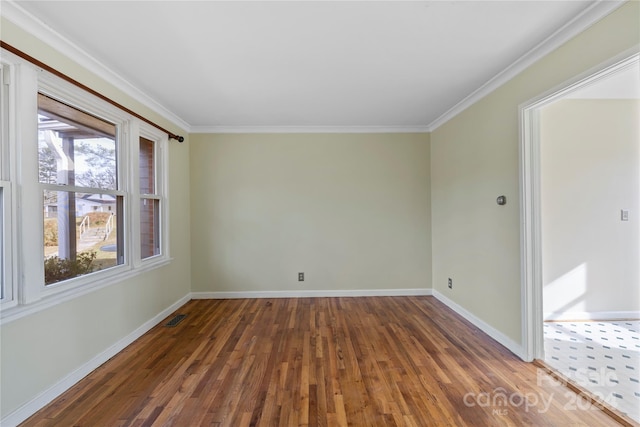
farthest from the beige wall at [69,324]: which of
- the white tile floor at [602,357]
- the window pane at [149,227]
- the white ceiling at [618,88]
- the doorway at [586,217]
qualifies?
the doorway at [586,217]

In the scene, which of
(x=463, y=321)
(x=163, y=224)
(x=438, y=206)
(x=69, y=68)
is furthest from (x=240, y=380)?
(x=438, y=206)

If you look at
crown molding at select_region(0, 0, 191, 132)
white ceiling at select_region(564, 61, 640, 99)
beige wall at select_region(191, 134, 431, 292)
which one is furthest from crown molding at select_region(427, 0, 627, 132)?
crown molding at select_region(0, 0, 191, 132)

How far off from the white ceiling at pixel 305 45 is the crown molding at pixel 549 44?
4 centimetres

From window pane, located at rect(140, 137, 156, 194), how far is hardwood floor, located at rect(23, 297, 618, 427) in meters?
1.60

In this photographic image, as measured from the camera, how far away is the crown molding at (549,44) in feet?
5.10

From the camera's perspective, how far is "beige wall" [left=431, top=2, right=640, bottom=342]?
168 centimetres

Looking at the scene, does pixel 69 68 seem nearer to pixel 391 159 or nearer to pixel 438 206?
pixel 391 159

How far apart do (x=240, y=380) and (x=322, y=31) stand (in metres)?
2.60

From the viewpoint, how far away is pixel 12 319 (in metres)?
1.52

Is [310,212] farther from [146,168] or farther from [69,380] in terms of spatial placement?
[69,380]

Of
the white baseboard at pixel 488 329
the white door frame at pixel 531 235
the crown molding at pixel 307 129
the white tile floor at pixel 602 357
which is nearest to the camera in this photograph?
the white tile floor at pixel 602 357

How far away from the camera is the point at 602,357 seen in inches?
86.9

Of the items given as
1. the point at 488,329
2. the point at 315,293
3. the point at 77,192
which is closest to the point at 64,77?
the point at 77,192

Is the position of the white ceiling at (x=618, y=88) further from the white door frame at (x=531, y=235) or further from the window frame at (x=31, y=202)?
the window frame at (x=31, y=202)
